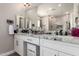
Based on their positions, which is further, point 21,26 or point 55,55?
point 21,26

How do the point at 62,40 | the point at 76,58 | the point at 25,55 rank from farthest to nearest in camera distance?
1. the point at 25,55
2. the point at 62,40
3. the point at 76,58

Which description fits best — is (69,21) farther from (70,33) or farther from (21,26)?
(21,26)

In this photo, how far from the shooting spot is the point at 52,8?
1.19 meters

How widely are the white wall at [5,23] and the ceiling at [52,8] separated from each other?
0.21 m

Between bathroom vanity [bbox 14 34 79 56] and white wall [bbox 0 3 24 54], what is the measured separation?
8 cm

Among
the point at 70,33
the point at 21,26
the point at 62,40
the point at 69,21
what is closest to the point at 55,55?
the point at 62,40

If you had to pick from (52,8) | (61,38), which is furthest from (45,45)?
(52,8)

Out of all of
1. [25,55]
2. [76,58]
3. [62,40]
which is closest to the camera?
[76,58]

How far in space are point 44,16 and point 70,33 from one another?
36cm

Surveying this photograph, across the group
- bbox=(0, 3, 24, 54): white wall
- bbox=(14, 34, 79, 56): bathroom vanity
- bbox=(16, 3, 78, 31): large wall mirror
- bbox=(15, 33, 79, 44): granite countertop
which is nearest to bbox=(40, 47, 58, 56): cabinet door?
bbox=(14, 34, 79, 56): bathroom vanity

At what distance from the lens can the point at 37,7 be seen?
117 cm

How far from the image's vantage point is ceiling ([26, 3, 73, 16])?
3.68 ft

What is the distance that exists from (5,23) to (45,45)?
54 centimetres

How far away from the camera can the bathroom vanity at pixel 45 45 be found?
40.0 inches
